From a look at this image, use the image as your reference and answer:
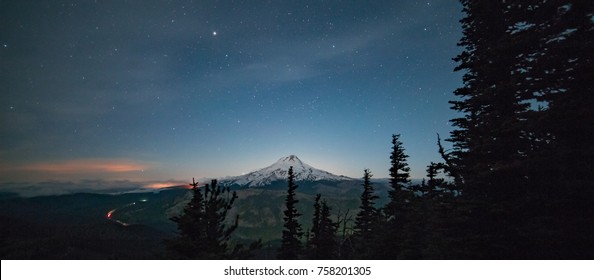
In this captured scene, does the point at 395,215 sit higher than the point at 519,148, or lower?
lower

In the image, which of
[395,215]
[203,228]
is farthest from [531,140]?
[395,215]

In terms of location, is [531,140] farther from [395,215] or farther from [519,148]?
[395,215]

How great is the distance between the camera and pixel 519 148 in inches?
386

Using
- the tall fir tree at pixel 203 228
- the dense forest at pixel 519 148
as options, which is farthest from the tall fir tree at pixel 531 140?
the tall fir tree at pixel 203 228

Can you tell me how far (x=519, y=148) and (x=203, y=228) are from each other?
10674mm

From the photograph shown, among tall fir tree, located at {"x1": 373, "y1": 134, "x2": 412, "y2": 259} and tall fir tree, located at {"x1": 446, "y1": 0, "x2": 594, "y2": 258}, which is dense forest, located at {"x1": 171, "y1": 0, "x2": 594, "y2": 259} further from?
tall fir tree, located at {"x1": 373, "y1": 134, "x2": 412, "y2": 259}

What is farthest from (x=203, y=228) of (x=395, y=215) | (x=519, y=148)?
(x=395, y=215)

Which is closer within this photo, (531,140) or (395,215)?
(531,140)

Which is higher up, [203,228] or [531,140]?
[531,140]

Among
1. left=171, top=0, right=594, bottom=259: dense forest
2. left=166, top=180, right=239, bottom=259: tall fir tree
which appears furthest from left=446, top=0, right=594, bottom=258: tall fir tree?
left=166, top=180, right=239, bottom=259: tall fir tree

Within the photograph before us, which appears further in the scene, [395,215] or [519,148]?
[395,215]

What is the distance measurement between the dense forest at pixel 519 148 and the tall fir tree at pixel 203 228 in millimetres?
47
